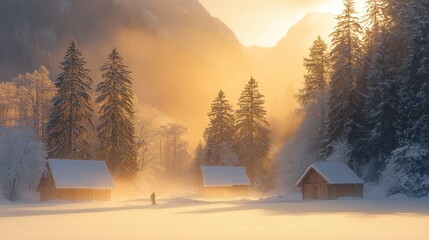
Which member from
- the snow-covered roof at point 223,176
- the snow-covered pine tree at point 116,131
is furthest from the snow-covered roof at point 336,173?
the snow-covered pine tree at point 116,131

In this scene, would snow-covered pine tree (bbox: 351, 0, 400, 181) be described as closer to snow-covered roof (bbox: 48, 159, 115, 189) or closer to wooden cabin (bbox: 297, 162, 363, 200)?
wooden cabin (bbox: 297, 162, 363, 200)

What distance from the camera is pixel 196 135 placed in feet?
553

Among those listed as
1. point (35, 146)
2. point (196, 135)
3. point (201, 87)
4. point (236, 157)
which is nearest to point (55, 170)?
point (35, 146)

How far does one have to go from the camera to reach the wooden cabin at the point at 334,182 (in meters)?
61.2

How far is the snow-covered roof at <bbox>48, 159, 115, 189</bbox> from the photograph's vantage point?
63.2m

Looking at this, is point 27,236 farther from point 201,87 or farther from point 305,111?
point 201,87

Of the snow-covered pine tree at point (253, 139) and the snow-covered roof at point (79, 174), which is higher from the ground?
the snow-covered pine tree at point (253, 139)

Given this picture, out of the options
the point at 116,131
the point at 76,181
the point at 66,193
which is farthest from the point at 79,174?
the point at 116,131

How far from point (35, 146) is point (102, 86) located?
1185cm

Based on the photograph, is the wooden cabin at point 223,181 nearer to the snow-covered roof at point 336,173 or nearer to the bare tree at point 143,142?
the bare tree at point 143,142

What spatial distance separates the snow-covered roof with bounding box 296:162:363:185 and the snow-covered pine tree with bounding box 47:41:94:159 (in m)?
30.3

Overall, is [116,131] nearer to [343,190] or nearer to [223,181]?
[223,181]

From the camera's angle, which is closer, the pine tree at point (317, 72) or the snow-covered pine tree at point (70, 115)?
the snow-covered pine tree at point (70, 115)

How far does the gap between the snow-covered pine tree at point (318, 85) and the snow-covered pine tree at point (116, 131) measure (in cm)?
2630
